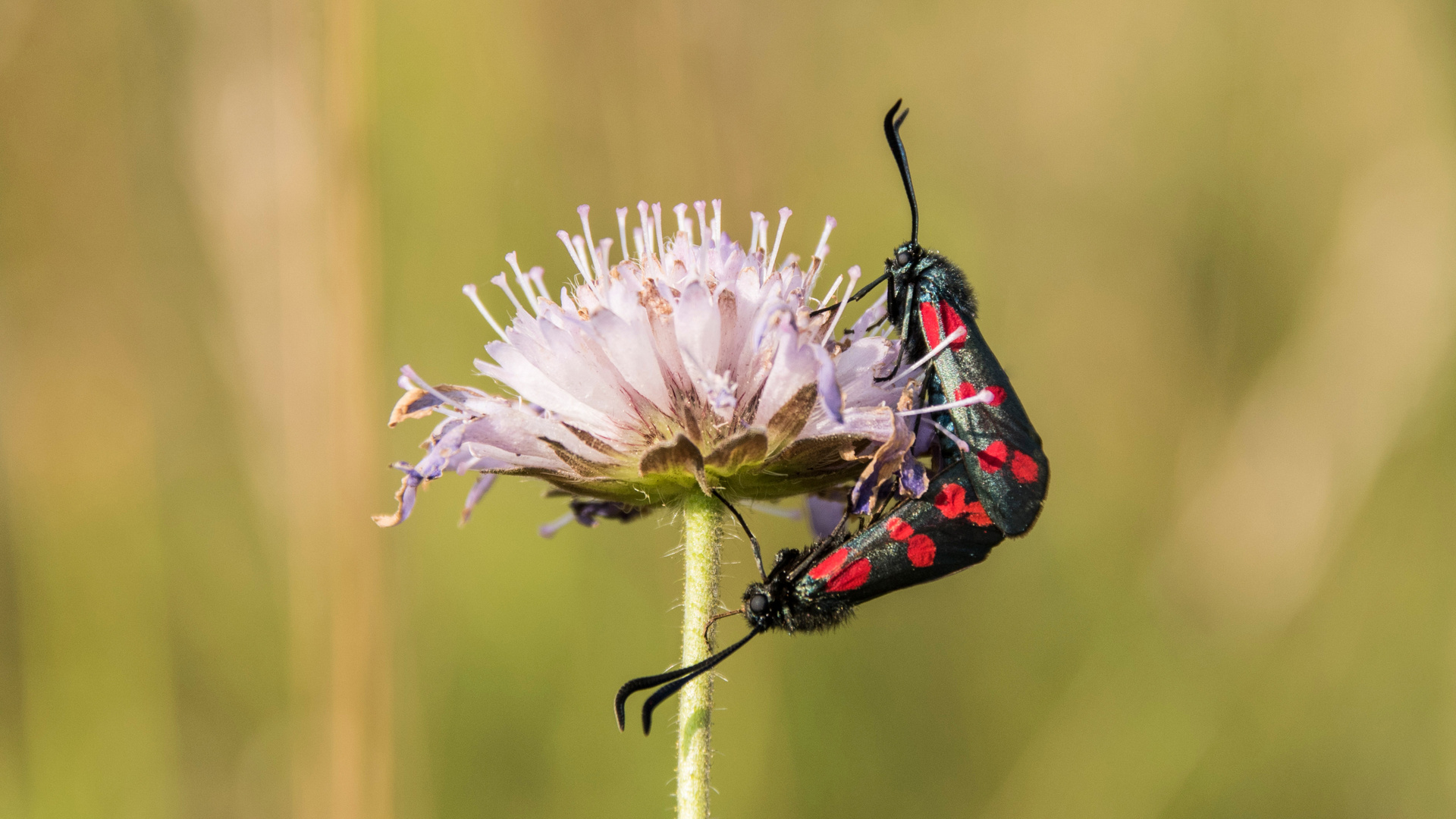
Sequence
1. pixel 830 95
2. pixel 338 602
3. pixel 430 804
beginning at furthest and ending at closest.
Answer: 1. pixel 830 95
2. pixel 430 804
3. pixel 338 602

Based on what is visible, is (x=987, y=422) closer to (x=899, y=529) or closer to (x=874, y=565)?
(x=899, y=529)

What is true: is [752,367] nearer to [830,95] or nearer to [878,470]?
[878,470]

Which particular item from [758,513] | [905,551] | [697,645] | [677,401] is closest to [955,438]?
[905,551]

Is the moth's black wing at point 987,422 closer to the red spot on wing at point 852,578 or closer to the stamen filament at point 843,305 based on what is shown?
the stamen filament at point 843,305

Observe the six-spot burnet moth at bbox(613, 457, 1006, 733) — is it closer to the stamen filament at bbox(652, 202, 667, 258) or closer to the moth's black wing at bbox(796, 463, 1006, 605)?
the moth's black wing at bbox(796, 463, 1006, 605)

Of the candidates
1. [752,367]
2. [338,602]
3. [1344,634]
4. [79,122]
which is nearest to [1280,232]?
[1344,634]
